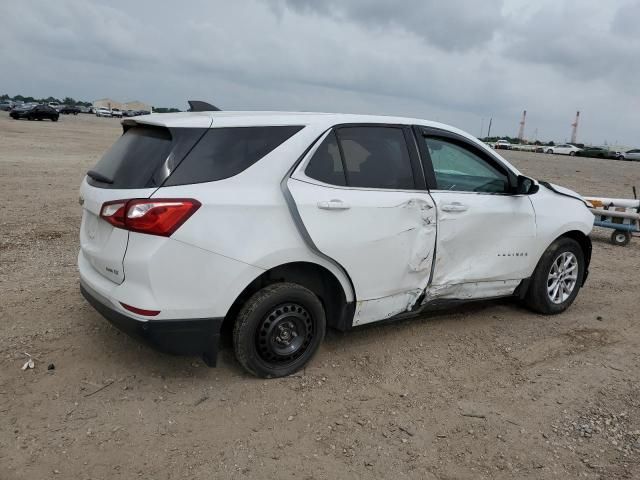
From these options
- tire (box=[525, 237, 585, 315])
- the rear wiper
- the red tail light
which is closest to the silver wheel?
tire (box=[525, 237, 585, 315])

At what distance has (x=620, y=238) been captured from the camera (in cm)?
888

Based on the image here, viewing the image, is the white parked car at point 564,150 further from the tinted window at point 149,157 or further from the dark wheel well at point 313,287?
the tinted window at point 149,157

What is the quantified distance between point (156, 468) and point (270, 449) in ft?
1.99

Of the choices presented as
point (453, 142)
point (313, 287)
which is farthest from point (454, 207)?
point (313, 287)

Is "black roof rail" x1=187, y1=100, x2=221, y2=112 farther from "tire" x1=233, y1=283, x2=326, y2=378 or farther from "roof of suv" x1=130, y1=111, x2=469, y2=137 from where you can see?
"tire" x1=233, y1=283, x2=326, y2=378

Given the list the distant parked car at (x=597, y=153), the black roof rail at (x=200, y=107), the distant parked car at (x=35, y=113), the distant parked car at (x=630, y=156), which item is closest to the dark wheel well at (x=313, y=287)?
the black roof rail at (x=200, y=107)

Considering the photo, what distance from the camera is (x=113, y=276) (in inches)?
130

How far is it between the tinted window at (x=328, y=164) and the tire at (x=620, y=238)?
22.8 feet

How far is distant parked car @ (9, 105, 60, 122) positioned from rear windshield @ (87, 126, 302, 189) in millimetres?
47134

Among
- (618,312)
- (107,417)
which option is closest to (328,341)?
(107,417)

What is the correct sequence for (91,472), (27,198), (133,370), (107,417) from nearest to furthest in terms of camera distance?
(91,472), (107,417), (133,370), (27,198)

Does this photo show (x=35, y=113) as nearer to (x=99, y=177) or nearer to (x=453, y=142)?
(x=99, y=177)

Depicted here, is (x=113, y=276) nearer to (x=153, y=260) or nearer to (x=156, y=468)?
(x=153, y=260)

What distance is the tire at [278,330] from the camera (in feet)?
11.4
